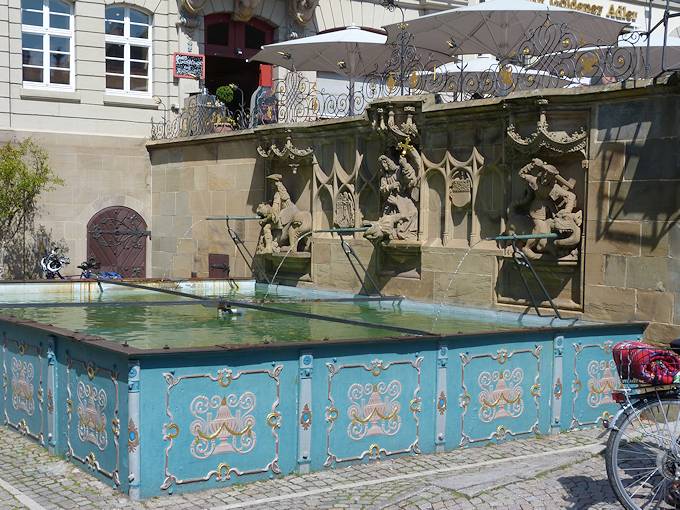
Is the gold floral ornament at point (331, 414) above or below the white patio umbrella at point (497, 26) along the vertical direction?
below

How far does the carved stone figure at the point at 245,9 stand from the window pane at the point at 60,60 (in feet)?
13.9

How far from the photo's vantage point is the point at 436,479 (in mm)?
6965

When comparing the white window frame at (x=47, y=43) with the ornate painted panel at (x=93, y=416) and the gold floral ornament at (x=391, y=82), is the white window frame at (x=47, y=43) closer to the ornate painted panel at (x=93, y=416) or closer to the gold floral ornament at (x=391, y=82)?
the gold floral ornament at (x=391, y=82)

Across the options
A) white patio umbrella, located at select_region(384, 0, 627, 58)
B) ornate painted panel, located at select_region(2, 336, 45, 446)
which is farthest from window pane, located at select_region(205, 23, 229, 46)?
ornate painted panel, located at select_region(2, 336, 45, 446)

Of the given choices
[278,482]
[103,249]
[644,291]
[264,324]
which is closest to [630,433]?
[278,482]

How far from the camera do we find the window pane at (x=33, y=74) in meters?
19.2

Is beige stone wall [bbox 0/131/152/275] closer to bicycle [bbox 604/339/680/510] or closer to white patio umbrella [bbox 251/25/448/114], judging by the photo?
white patio umbrella [bbox 251/25/448/114]

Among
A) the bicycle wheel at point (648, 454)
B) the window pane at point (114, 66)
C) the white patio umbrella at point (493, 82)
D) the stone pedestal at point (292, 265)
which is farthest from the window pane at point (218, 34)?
the bicycle wheel at point (648, 454)

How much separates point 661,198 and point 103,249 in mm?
12623

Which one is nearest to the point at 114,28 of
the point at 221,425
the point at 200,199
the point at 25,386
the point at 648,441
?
the point at 200,199

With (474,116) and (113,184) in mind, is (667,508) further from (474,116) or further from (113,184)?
(113,184)

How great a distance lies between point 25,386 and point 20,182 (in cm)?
1062

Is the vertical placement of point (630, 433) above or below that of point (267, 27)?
below

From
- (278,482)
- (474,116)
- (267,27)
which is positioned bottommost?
(278,482)
